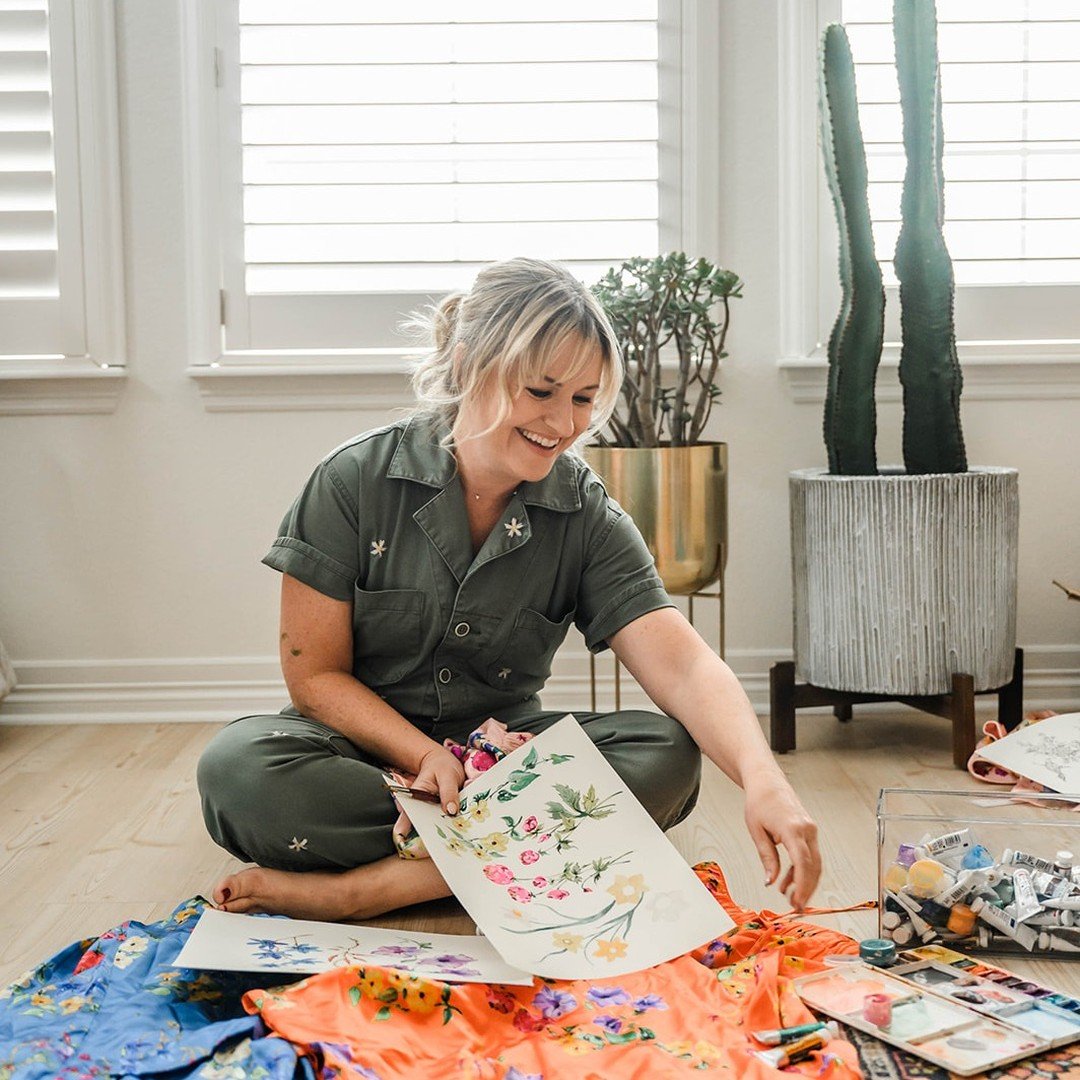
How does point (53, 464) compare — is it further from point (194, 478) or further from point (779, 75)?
point (779, 75)

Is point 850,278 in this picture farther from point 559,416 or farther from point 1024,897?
point 1024,897

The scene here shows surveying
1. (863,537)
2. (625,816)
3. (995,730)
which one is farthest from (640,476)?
(625,816)

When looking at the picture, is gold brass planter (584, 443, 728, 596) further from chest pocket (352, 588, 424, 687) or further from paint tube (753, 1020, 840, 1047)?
paint tube (753, 1020, 840, 1047)

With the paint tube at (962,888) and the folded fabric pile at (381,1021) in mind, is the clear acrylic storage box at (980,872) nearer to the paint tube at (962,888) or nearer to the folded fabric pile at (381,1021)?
the paint tube at (962,888)

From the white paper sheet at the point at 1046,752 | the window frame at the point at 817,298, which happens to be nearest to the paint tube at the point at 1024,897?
the white paper sheet at the point at 1046,752

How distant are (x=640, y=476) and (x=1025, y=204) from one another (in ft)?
3.21

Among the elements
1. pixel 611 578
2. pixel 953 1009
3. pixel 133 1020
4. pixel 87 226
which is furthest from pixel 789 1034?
pixel 87 226

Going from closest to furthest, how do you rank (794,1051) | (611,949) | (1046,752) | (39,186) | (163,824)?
(794,1051)
(611,949)
(163,824)
(1046,752)
(39,186)

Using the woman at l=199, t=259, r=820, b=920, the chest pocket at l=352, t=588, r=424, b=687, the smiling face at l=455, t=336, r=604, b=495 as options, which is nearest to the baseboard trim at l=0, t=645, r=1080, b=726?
the woman at l=199, t=259, r=820, b=920

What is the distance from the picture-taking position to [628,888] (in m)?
1.29

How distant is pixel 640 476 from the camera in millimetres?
2232

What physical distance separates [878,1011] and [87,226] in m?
2.05

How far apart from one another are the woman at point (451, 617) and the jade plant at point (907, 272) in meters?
0.77

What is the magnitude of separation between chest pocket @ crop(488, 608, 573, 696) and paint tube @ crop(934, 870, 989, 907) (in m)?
0.57
